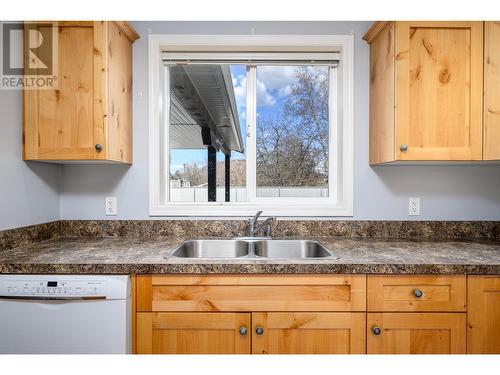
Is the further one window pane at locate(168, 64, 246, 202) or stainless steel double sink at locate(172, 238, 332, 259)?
window pane at locate(168, 64, 246, 202)

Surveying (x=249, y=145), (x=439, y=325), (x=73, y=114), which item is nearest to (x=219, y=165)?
(x=249, y=145)

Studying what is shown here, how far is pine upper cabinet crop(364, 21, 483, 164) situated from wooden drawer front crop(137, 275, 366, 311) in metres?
0.79

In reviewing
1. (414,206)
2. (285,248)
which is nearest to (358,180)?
(414,206)

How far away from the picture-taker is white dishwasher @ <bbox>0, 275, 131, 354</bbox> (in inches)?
53.0

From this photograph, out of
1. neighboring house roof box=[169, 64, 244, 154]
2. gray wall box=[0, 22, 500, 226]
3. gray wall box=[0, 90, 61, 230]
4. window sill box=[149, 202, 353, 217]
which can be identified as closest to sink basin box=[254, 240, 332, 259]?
window sill box=[149, 202, 353, 217]

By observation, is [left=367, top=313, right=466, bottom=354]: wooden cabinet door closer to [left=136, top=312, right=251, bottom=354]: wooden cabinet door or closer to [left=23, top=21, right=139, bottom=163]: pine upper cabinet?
[left=136, top=312, right=251, bottom=354]: wooden cabinet door

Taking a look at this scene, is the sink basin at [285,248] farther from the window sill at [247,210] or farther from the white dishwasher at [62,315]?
the white dishwasher at [62,315]

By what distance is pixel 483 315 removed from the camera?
4.54 feet

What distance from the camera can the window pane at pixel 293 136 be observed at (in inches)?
87.0

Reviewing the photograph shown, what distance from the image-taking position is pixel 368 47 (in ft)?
6.73

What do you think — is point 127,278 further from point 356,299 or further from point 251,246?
point 356,299

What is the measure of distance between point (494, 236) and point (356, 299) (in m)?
1.27

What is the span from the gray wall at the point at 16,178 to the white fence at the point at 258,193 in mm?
771
